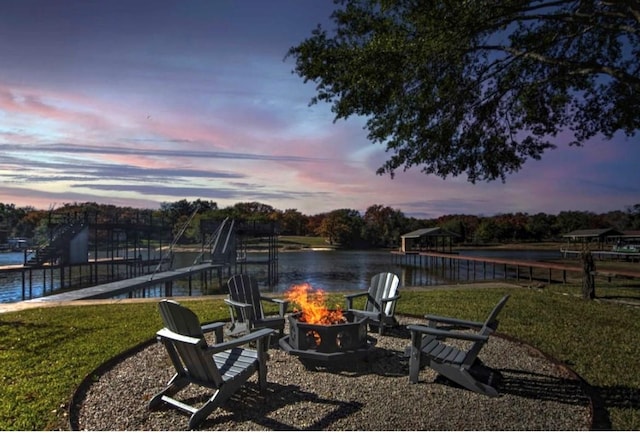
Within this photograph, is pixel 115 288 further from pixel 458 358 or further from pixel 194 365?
pixel 458 358

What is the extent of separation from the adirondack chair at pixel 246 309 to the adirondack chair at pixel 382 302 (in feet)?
3.44

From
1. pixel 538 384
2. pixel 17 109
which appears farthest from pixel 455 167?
pixel 17 109

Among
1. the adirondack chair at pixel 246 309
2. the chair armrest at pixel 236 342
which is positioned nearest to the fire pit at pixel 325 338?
A: the adirondack chair at pixel 246 309

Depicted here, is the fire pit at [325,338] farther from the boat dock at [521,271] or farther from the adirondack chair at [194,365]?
the boat dock at [521,271]

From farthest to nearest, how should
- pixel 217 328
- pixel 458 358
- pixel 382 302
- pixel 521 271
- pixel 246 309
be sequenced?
1. pixel 521 271
2. pixel 382 302
3. pixel 246 309
4. pixel 217 328
5. pixel 458 358

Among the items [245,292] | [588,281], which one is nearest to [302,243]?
[588,281]

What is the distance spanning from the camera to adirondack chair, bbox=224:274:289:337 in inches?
219

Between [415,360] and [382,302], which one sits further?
[382,302]

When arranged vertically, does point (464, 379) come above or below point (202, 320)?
above

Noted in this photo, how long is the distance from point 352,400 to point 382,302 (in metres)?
2.49

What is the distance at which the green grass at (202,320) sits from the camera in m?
3.86

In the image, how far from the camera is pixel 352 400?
12.4 ft

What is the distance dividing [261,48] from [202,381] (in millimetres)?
6138

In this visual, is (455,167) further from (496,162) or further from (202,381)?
(202,381)
